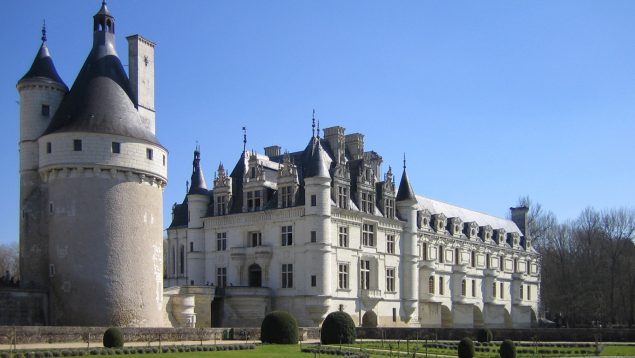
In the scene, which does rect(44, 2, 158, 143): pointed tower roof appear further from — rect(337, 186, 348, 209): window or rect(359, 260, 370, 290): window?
rect(359, 260, 370, 290): window

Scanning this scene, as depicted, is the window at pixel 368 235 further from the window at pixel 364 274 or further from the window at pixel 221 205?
the window at pixel 221 205

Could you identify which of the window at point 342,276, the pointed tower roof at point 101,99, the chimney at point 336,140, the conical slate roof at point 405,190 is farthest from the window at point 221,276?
the pointed tower roof at point 101,99

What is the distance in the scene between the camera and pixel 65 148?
1265 inches

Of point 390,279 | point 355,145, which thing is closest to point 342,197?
point 355,145

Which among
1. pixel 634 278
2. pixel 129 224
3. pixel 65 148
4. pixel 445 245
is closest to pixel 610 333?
pixel 445 245

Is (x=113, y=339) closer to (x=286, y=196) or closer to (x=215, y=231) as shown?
(x=286, y=196)

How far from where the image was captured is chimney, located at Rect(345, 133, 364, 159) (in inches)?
1906

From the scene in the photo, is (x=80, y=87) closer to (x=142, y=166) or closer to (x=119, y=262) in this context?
(x=142, y=166)

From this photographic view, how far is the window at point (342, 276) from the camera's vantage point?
43.0 metres

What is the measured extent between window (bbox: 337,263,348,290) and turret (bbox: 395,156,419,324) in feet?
20.5

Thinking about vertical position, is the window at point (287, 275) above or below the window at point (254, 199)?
below

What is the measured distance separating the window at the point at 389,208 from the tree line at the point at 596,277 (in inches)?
1036

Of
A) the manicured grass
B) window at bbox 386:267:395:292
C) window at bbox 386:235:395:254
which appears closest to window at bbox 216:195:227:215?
window at bbox 386:235:395:254

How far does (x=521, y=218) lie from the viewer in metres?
74.1
